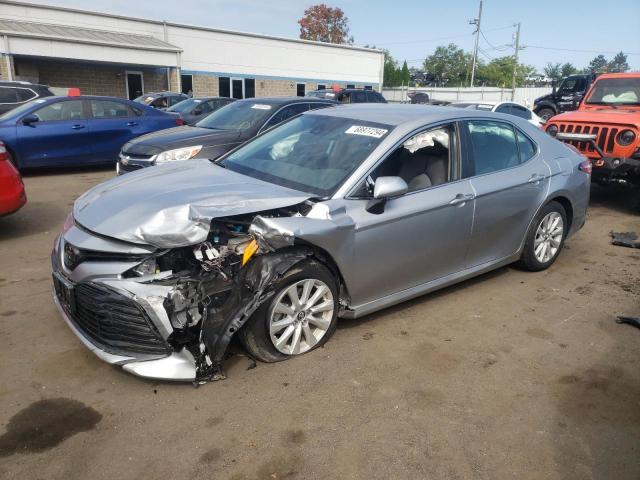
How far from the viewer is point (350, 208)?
3.56 metres

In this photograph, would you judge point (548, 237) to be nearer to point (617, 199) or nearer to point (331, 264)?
point (331, 264)

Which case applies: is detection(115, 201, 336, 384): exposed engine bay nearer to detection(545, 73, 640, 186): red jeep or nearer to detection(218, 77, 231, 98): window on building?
detection(545, 73, 640, 186): red jeep

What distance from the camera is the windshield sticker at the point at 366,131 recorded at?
3.98 m

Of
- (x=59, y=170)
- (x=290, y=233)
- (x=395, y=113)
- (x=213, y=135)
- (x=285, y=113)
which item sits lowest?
(x=59, y=170)

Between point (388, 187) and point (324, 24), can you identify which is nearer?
point (388, 187)

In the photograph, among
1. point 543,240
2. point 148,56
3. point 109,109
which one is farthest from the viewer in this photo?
point 148,56

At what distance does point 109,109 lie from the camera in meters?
10.5

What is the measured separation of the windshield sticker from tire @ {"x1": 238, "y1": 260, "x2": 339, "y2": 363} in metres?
1.19

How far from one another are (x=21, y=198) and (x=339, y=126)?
4071 mm

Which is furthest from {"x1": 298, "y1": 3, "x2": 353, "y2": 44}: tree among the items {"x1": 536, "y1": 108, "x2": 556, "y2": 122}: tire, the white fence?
{"x1": 536, "y1": 108, "x2": 556, "y2": 122}: tire

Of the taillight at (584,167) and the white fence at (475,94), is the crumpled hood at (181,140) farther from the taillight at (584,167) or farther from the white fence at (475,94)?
the white fence at (475,94)

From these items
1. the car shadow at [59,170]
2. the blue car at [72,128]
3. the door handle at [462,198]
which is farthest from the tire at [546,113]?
the door handle at [462,198]

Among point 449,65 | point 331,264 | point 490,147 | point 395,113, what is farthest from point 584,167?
point 449,65

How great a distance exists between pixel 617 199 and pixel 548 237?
4943 millimetres
